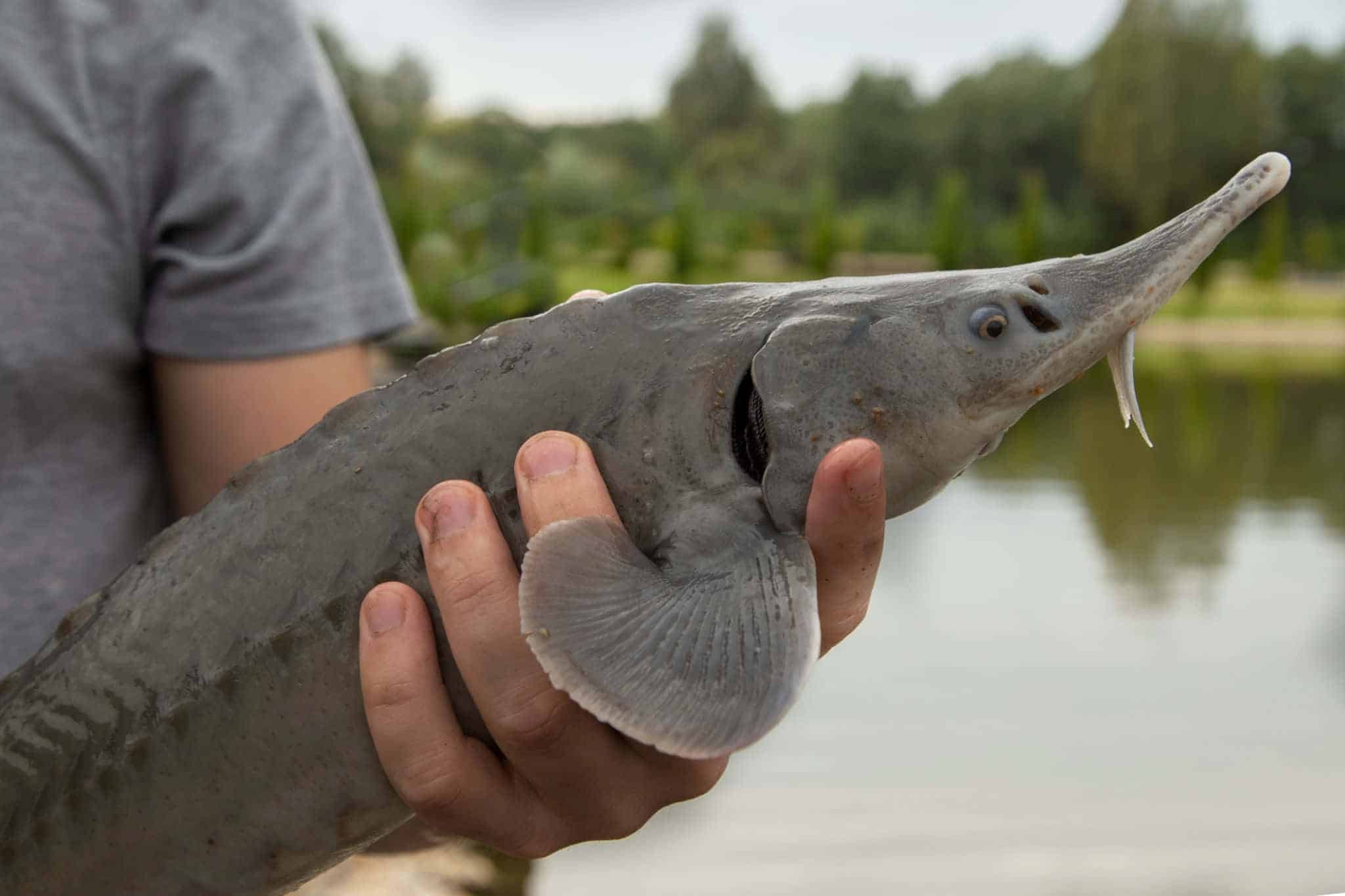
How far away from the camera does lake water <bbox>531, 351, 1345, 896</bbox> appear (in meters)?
3.33

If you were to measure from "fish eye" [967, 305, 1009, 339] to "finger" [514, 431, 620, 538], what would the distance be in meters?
0.25

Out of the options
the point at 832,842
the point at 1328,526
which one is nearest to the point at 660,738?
the point at 832,842

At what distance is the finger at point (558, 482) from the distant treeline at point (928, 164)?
11.6m

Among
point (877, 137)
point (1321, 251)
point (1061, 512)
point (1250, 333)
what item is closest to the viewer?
point (1061, 512)

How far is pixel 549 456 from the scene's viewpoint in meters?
0.83

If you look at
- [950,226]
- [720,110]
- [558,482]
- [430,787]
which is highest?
[558,482]

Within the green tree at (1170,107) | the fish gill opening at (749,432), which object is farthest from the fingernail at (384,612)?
the green tree at (1170,107)

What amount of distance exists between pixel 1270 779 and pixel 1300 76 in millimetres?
25777

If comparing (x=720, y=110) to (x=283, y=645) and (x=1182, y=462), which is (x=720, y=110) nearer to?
(x=1182, y=462)

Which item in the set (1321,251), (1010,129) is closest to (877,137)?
(1010,129)

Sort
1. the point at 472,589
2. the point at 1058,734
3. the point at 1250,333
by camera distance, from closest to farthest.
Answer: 1. the point at 472,589
2. the point at 1058,734
3. the point at 1250,333

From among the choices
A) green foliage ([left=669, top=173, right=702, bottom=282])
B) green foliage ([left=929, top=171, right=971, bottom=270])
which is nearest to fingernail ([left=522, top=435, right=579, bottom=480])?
green foliage ([left=929, top=171, right=971, bottom=270])

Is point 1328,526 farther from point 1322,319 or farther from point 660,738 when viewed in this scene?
point 1322,319

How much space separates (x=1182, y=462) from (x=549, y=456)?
29.7 ft
